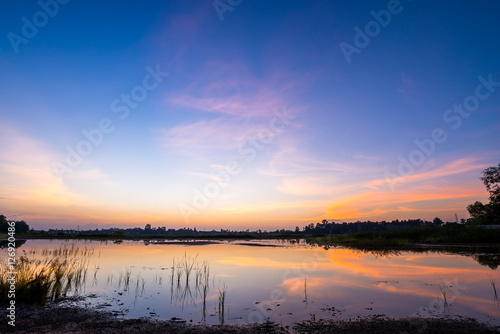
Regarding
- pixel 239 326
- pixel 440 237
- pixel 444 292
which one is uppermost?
pixel 440 237

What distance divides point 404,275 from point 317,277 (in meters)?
5.83

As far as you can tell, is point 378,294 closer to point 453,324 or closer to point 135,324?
point 453,324

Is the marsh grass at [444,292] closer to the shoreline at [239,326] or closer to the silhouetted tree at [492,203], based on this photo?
the shoreline at [239,326]

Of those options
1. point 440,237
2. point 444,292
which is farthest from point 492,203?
point 444,292

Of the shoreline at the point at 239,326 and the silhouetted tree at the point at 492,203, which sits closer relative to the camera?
the shoreline at the point at 239,326

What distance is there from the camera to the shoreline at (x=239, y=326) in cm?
912

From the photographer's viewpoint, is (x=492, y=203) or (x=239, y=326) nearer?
(x=239, y=326)

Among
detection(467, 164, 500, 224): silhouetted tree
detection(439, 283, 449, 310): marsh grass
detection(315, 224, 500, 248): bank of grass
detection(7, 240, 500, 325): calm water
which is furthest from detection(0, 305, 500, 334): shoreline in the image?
detection(467, 164, 500, 224): silhouetted tree

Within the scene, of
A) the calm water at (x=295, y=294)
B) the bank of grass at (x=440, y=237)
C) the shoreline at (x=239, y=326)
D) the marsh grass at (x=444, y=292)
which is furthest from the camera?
the bank of grass at (x=440, y=237)

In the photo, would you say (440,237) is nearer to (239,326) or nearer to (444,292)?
(444,292)

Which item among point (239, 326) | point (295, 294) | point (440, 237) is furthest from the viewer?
point (440, 237)

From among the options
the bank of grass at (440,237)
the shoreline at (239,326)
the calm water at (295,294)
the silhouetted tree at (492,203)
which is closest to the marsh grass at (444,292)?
the calm water at (295,294)

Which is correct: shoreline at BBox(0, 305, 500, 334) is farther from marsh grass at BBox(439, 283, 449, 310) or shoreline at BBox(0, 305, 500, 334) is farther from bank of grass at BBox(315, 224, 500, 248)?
bank of grass at BBox(315, 224, 500, 248)

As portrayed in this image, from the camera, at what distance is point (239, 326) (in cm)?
990
